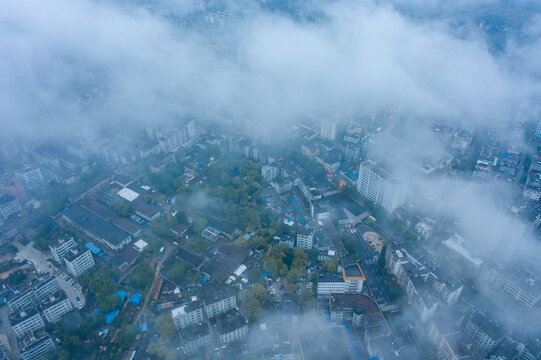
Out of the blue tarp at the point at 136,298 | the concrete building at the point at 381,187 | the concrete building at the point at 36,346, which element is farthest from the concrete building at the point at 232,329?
the concrete building at the point at 381,187

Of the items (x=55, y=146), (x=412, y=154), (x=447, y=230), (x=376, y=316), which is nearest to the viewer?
(x=376, y=316)

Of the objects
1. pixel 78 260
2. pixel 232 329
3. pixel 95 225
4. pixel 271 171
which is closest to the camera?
pixel 232 329

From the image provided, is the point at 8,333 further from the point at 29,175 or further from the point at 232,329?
the point at 29,175

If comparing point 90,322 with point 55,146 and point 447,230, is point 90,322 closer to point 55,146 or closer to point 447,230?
point 55,146

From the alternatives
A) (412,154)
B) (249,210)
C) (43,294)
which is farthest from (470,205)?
(43,294)

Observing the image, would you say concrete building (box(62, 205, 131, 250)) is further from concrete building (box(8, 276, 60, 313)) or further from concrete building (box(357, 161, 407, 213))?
concrete building (box(357, 161, 407, 213))

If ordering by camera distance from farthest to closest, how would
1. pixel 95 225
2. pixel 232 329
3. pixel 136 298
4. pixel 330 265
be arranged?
pixel 95 225, pixel 330 265, pixel 136 298, pixel 232 329

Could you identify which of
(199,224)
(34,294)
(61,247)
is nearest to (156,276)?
(199,224)
